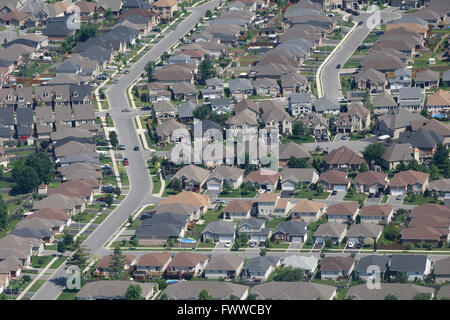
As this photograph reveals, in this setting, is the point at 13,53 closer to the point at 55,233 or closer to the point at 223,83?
the point at 223,83

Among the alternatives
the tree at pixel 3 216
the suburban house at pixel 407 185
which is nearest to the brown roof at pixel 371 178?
the suburban house at pixel 407 185

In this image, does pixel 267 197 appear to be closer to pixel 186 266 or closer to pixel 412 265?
pixel 186 266

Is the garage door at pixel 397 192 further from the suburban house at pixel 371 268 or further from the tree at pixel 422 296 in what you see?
the tree at pixel 422 296

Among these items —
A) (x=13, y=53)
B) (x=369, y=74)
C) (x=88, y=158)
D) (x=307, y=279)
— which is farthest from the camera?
(x=13, y=53)

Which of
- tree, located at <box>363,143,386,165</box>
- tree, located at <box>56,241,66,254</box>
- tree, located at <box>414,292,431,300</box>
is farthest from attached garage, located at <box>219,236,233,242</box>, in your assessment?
tree, located at <box>363,143,386,165</box>

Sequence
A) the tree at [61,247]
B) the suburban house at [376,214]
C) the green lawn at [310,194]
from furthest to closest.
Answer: the green lawn at [310,194] → the suburban house at [376,214] → the tree at [61,247]
